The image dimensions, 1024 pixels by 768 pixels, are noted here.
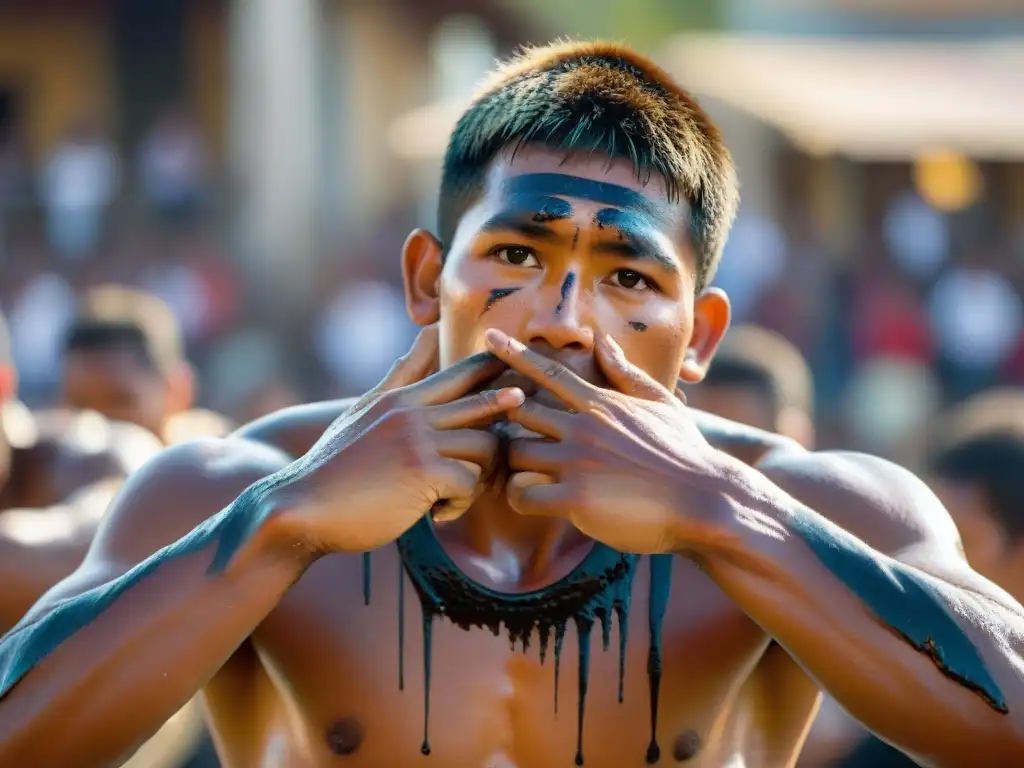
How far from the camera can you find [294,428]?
3309 millimetres

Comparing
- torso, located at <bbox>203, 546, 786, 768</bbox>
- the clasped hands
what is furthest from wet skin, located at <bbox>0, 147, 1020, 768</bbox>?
the clasped hands

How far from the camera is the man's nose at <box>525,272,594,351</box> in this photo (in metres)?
2.83

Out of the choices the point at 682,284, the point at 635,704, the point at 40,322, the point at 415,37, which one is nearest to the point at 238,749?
the point at 635,704

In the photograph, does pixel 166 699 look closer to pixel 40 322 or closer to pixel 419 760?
pixel 419 760

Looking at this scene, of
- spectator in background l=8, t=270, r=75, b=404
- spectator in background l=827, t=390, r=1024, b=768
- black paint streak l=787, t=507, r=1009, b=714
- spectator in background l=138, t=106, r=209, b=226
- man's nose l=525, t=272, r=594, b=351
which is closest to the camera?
black paint streak l=787, t=507, r=1009, b=714

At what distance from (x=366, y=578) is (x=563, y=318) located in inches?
25.1

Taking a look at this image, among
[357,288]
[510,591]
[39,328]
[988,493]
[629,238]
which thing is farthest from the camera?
[39,328]

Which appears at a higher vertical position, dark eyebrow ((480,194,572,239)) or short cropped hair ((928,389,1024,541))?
dark eyebrow ((480,194,572,239))

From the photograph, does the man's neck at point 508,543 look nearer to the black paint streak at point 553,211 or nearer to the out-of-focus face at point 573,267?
the out-of-focus face at point 573,267

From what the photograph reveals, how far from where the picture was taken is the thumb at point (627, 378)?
9.03ft

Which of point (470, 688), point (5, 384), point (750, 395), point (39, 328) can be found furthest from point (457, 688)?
point (39, 328)

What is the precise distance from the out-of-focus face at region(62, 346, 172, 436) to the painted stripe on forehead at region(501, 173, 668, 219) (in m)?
4.92

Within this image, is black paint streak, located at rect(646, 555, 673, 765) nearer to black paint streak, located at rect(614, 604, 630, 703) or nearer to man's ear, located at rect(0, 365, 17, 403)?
black paint streak, located at rect(614, 604, 630, 703)

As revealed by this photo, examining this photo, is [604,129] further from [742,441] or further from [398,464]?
[398,464]
